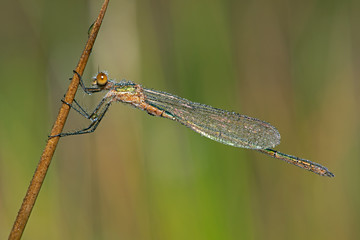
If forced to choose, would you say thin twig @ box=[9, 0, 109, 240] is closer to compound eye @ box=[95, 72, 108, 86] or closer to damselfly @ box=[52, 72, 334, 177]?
compound eye @ box=[95, 72, 108, 86]

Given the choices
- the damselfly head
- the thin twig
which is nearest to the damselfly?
the damselfly head

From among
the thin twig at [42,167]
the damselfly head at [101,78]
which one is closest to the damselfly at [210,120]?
the damselfly head at [101,78]

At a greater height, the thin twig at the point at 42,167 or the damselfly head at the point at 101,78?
the damselfly head at the point at 101,78

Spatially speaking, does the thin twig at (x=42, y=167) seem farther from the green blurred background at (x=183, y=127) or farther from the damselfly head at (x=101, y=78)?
the green blurred background at (x=183, y=127)

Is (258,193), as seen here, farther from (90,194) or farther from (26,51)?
(26,51)

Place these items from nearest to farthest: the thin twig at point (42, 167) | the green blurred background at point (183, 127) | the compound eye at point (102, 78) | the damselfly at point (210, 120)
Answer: the thin twig at point (42, 167) < the compound eye at point (102, 78) < the damselfly at point (210, 120) < the green blurred background at point (183, 127)

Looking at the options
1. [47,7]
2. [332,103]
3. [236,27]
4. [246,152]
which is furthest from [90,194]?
[332,103]

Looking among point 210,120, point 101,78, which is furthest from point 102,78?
point 210,120
